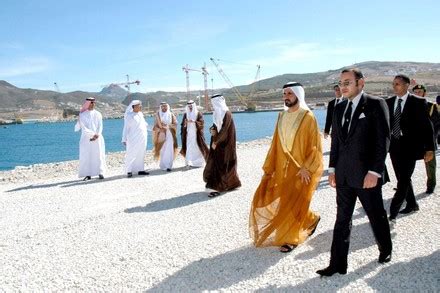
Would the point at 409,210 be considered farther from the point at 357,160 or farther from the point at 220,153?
the point at 220,153

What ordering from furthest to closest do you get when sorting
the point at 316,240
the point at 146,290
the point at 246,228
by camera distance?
the point at 246,228
the point at 316,240
the point at 146,290

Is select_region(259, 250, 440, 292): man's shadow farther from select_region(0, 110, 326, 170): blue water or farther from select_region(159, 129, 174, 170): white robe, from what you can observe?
select_region(0, 110, 326, 170): blue water

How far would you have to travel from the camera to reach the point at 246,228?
5.75m

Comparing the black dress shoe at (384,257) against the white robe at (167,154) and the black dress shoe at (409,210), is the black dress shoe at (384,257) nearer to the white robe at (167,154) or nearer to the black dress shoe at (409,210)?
the black dress shoe at (409,210)

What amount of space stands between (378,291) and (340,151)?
1.31 meters

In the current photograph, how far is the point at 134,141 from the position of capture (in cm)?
1144

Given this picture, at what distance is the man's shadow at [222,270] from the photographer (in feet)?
13.0

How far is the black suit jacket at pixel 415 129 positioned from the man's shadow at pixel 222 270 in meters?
2.37

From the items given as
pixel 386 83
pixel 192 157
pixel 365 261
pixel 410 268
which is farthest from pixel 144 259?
pixel 386 83

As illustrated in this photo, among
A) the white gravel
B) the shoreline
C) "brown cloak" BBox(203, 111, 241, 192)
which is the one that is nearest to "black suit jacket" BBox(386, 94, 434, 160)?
the white gravel

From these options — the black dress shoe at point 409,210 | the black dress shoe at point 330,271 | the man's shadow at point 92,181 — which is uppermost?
the black dress shoe at point 409,210

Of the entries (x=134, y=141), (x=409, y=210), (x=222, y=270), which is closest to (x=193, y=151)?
(x=134, y=141)

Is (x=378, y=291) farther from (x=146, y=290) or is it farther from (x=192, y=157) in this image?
(x=192, y=157)

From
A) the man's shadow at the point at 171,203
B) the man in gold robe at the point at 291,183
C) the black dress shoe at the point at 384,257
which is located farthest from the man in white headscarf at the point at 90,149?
the black dress shoe at the point at 384,257
